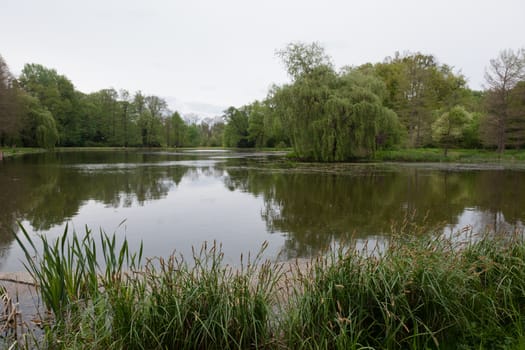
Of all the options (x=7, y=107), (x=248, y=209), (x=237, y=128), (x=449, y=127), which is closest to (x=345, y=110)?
(x=449, y=127)

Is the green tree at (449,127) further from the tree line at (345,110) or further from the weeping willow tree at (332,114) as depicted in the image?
the weeping willow tree at (332,114)

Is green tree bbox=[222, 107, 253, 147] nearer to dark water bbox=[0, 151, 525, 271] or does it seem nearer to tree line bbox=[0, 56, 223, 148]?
tree line bbox=[0, 56, 223, 148]

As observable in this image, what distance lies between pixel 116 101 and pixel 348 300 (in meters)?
74.1

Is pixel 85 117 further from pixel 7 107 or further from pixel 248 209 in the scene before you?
pixel 248 209

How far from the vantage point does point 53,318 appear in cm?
294

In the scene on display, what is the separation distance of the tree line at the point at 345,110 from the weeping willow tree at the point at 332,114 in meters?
0.07

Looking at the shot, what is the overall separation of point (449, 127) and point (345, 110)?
14.8 meters

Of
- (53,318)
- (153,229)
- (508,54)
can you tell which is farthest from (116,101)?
(53,318)

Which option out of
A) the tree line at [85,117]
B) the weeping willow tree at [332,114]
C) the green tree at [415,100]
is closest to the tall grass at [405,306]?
the weeping willow tree at [332,114]

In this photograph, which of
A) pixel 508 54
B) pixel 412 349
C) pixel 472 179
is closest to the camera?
pixel 412 349

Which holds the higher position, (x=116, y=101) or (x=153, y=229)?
(x=116, y=101)

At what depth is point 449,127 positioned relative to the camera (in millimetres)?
33531

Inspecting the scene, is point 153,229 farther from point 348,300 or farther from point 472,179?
point 472,179

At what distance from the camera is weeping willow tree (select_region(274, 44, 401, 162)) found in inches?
982
